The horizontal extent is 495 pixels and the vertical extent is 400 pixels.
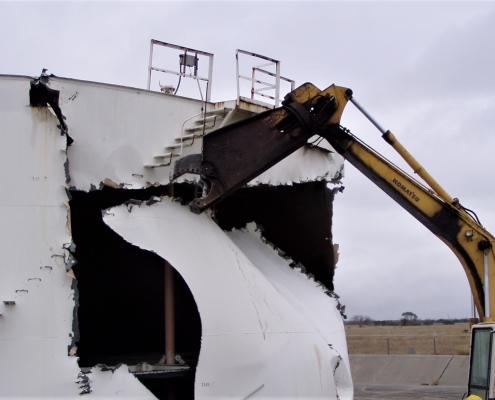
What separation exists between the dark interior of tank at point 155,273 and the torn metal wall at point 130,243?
186cm

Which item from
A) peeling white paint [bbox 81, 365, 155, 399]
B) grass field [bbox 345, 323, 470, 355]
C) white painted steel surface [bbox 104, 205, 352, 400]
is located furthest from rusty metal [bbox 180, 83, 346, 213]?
grass field [bbox 345, 323, 470, 355]

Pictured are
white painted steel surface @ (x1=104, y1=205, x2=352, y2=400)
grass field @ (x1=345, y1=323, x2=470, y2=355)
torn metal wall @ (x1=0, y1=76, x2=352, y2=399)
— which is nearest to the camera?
torn metal wall @ (x1=0, y1=76, x2=352, y2=399)

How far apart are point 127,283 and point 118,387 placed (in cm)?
460

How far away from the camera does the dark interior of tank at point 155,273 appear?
486 inches

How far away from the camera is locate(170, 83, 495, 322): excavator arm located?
28.3 feet

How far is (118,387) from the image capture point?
814 cm

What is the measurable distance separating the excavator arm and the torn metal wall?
0.88 metres

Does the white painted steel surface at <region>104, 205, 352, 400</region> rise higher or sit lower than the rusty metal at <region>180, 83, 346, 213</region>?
lower

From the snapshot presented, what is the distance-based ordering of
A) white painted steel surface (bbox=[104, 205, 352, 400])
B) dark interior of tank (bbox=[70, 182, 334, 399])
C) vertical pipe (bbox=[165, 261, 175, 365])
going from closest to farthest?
white painted steel surface (bbox=[104, 205, 352, 400]) → vertical pipe (bbox=[165, 261, 175, 365]) → dark interior of tank (bbox=[70, 182, 334, 399])

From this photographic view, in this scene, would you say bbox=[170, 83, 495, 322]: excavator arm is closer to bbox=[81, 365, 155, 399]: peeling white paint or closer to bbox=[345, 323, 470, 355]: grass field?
bbox=[81, 365, 155, 399]: peeling white paint

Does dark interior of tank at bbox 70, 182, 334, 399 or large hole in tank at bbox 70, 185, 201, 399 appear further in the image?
dark interior of tank at bbox 70, 182, 334, 399

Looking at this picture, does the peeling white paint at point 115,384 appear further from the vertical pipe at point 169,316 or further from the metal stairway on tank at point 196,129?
the metal stairway on tank at point 196,129

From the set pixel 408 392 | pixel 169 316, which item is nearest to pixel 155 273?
pixel 169 316

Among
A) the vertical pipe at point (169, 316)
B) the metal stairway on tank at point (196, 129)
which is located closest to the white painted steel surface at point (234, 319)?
the metal stairway on tank at point (196, 129)
